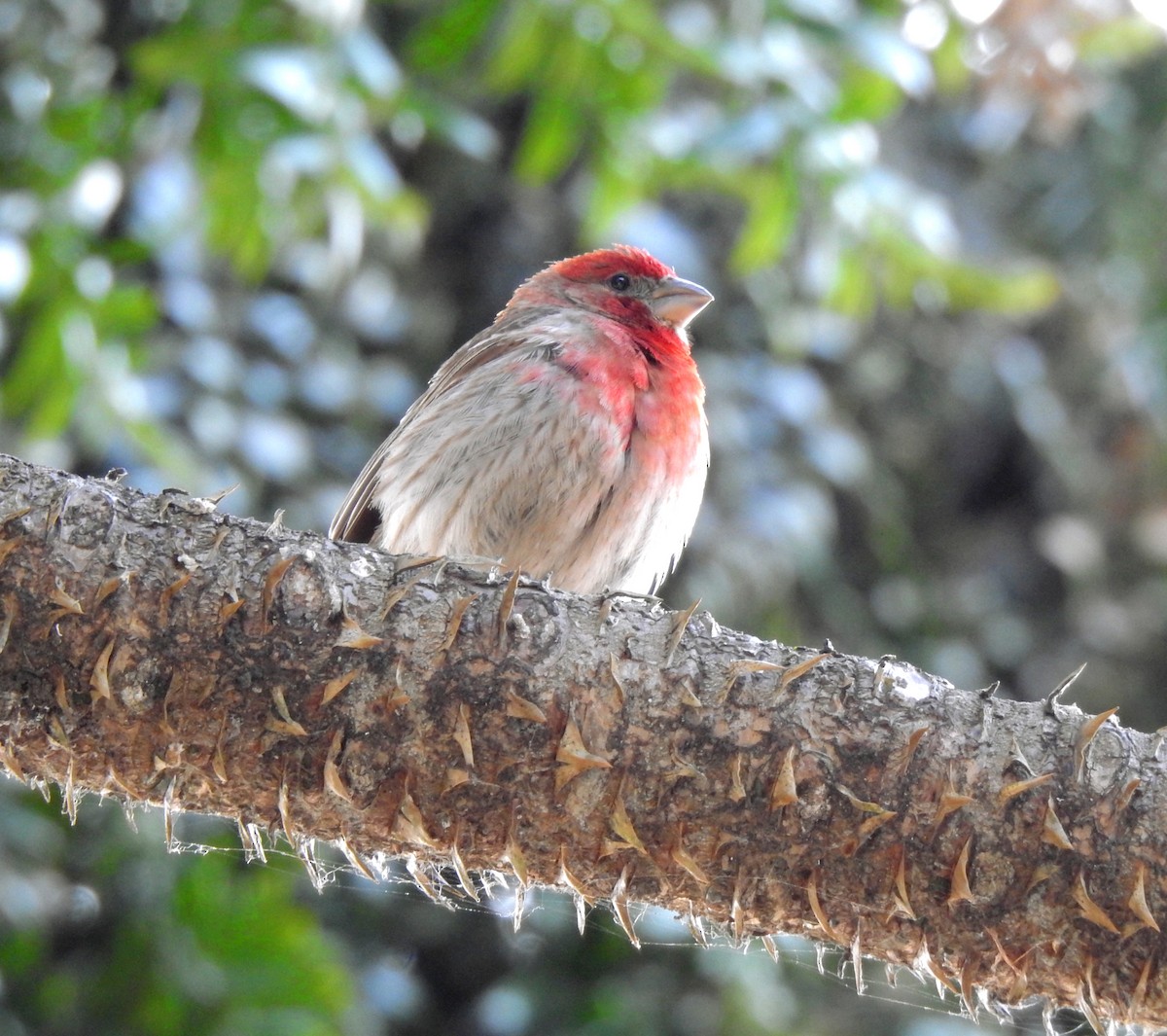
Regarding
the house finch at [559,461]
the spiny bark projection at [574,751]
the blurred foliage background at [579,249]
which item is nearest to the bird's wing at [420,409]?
the house finch at [559,461]

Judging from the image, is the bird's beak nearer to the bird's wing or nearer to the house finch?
the house finch

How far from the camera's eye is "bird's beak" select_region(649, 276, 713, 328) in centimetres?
489

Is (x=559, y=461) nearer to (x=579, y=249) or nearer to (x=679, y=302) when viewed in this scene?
(x=679, y=302)

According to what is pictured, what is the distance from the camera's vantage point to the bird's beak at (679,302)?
489 cm

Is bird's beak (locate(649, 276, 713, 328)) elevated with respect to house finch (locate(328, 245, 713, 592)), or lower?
elevated

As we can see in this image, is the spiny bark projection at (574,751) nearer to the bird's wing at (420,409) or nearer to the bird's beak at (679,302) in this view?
the bird's wing at (420,409)

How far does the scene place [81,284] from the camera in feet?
13.7

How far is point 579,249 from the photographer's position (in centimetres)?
662

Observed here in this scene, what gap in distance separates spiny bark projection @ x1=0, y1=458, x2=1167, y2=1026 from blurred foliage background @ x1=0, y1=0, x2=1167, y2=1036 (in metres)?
0.85

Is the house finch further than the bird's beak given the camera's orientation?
No

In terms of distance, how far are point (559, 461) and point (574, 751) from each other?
1909 mm

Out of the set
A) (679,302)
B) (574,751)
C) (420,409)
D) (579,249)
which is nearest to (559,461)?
(420,409)

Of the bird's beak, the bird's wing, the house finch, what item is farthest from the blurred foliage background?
the house finch

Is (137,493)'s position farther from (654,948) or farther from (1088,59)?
(1088,59)
